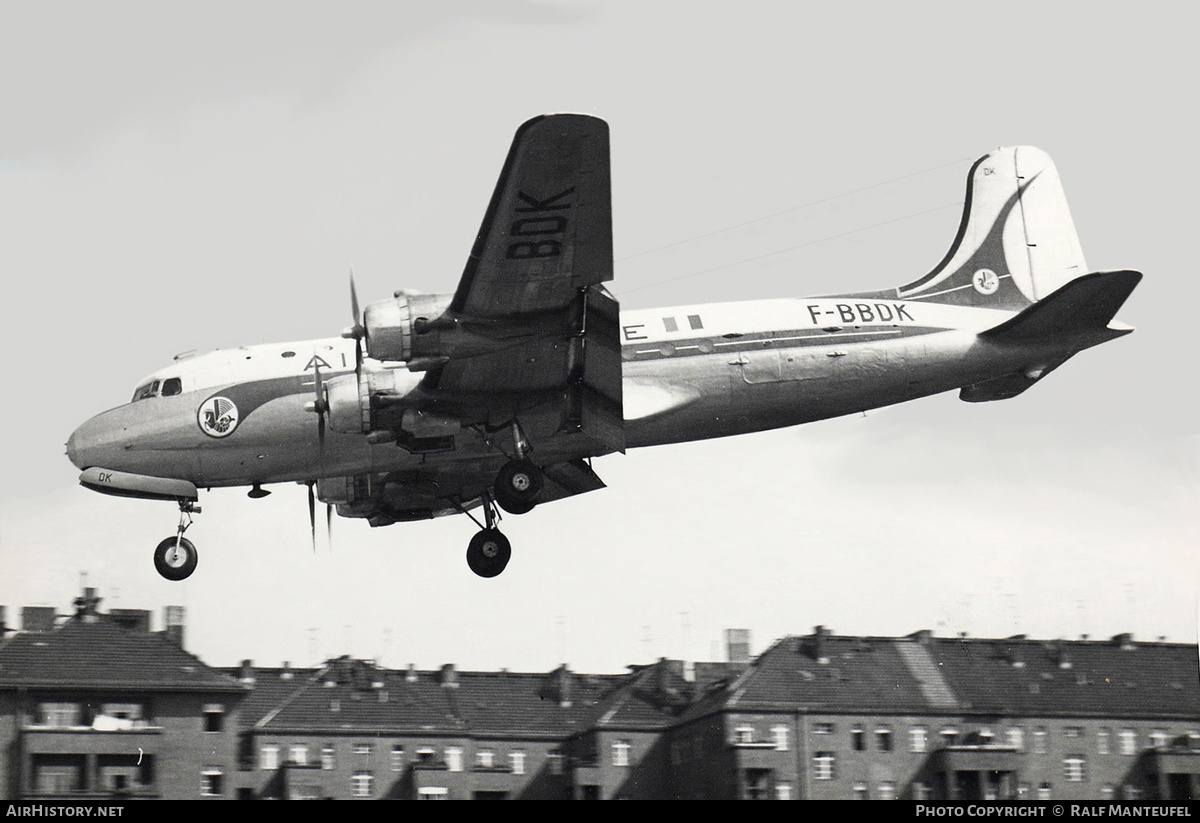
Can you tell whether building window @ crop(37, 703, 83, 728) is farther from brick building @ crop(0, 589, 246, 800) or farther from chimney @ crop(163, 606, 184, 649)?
chimney @ crop(163, 606, 184, 649)

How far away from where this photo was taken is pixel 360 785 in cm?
4691

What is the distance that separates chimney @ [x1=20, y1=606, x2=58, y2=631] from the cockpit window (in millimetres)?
21957

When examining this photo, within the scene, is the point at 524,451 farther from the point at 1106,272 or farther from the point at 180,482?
the point at 1106,272

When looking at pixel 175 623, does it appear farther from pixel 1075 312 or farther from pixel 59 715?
pixel 1075 312

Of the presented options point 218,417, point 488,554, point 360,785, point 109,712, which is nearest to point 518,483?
point 488,554

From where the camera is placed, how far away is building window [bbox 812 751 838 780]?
43.9 meters

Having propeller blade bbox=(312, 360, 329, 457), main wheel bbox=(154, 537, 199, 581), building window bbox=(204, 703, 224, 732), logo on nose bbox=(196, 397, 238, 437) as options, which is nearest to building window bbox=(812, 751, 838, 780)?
building window bbox=(204, 703, 224, 732)

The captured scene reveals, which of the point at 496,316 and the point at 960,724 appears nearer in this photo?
the point at 496,316

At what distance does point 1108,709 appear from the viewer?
4769 centimetres

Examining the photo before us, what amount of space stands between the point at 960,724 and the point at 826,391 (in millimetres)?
23608

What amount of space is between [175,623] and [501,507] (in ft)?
83.2
